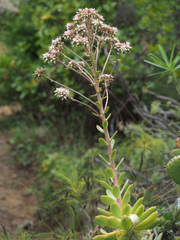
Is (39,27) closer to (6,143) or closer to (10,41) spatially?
(10,41)

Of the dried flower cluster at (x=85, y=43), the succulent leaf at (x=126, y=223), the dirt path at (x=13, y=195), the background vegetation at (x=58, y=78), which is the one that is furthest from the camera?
the background vegetation at (x=58, y=78)

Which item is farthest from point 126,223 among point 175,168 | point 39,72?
point 39,72

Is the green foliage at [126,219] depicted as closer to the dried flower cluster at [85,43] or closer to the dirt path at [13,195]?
the dried flower cluster at [85,43]

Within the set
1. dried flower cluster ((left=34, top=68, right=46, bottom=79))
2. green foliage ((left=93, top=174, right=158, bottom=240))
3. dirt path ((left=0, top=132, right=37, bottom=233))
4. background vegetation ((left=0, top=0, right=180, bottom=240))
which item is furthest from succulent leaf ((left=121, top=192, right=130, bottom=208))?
background vegetation ((left=0, top=0, right=180, bottom=240))

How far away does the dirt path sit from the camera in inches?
95.7

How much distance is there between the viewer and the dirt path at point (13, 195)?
95.7 inches

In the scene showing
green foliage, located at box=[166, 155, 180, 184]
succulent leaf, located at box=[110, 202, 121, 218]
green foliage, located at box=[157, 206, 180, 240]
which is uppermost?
green foliage, located at box=[166, 155, 180, 184]

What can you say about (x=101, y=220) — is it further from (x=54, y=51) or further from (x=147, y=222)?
A: (x=54, y=51)

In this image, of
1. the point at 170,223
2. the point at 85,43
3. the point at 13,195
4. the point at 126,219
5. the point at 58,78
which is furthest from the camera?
the point at 58,78

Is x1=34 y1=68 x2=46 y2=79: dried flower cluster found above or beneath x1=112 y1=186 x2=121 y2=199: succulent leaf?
above

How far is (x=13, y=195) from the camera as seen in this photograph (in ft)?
9.57

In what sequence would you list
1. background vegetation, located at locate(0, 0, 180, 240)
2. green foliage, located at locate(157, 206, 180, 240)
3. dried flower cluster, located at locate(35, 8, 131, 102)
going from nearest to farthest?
1. dried flower cluster, located at locate(35, 8, 131, 102)
2. green foliage, located at locate(157, 206, 180, 240)
3. background vegetation, located at locate(0, 0, 180, 240)

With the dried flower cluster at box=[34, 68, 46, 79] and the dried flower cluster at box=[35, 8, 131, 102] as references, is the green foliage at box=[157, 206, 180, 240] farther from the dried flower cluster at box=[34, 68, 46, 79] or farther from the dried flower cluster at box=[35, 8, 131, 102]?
the dried flower cluster at box=[34, 68, 46, 79]

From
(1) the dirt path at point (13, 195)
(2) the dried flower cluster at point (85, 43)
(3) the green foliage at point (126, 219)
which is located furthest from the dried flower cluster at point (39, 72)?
(1) the dirt path at point (13, 195)
